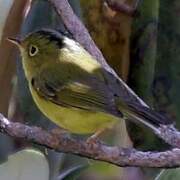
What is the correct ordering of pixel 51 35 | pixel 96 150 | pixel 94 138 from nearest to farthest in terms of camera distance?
pixel 96 150, pixel 94 138, pixel 51 35

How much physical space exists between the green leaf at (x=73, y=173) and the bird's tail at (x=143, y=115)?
317mm

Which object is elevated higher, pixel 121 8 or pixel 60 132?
pixel 121 8

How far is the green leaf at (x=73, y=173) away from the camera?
2324mm

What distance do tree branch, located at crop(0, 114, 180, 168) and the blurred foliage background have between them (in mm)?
337

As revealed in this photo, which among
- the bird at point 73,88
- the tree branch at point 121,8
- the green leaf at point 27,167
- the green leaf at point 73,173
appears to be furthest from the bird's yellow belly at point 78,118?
the tree branch at point 121,8

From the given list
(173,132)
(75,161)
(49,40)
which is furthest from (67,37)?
(173,132)

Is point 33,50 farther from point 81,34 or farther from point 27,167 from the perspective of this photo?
point 27,167

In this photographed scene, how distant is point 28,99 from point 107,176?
13.0 inches

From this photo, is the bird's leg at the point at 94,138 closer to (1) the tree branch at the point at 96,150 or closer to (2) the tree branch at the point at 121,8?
(1) the tree branch at the point at 96,150

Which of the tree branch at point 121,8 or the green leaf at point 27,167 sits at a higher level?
the tree branch at point 121,8

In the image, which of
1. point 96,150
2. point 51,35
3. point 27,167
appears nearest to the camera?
point 96,150

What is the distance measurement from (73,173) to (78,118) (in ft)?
0.89

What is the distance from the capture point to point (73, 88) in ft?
7.30

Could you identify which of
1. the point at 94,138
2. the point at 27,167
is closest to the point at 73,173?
the point at 27,167
